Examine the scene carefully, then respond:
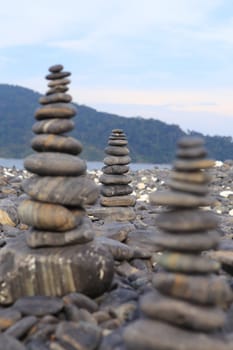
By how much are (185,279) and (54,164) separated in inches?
118

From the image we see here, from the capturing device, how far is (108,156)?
47.2ft

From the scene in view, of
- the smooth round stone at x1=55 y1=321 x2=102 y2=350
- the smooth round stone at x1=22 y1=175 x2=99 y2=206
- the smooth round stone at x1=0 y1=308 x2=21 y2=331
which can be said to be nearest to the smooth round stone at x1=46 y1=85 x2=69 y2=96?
the smooth round stone at x1=22 y1=175 x2=99 y2=206

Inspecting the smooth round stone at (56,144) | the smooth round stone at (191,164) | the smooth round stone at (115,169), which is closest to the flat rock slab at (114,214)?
the smooth round stone at (115,169)

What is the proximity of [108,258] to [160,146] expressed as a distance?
101 m

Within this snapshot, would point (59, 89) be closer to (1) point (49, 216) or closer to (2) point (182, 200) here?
(1) point (49, 216)

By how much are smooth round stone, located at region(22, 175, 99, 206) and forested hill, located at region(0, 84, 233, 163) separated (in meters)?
74.2

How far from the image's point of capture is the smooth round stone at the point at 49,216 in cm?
692

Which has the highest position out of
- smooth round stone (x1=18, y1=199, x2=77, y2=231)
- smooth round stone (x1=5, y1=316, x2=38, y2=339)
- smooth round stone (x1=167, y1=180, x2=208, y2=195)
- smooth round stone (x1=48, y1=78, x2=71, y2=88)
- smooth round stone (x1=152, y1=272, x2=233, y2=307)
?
smooth round stone (x1=48, y1=78, x2=71, y2=88)

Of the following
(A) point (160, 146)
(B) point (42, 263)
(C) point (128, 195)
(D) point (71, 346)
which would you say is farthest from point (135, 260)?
(A) point (160, 146)

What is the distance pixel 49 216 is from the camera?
6910 mm

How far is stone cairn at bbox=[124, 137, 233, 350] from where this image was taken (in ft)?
15.0

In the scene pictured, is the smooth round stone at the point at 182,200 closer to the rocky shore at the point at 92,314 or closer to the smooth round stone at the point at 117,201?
the rocky shore at the point at 92,314

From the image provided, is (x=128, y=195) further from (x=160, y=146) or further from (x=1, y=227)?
(x=160, y=146)

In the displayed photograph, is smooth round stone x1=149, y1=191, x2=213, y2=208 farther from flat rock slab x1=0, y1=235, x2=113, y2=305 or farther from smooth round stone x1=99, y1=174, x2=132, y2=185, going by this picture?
smooth round stone x1=99, y1=174, x2=132, y2=185
